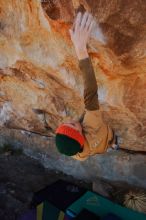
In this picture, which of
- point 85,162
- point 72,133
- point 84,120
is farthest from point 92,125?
point 85,162

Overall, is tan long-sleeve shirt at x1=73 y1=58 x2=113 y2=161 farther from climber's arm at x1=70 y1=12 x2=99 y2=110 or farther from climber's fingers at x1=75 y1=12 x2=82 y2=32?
climber's fingers at x1=75 y1=12 x2=82 y2=32

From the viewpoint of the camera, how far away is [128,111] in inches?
99.0

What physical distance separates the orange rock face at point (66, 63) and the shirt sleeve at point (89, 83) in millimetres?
204

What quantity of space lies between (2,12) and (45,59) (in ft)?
1.39

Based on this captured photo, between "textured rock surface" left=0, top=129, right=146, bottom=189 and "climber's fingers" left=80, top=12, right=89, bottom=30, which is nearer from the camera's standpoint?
"climber's fingers" left=80, top=12, right=89, bottom=30

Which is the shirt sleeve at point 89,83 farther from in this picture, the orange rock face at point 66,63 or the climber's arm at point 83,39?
the orange rock face at point 66,63

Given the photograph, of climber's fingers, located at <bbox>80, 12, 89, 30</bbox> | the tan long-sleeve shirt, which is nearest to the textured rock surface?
the tan long-sleeve shirt

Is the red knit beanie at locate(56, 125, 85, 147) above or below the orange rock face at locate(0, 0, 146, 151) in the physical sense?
below

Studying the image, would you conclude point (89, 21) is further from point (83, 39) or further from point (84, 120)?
→ point (84, 120)

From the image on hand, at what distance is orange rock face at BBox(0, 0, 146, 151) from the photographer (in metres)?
1.81

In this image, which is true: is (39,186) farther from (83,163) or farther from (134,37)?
(134,37)

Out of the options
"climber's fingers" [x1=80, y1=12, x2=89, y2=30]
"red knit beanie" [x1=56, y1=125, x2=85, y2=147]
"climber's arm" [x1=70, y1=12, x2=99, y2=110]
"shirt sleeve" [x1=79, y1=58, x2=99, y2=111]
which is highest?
"climber's fingers" [x1=80, y1=12, x2=89, y2=30]

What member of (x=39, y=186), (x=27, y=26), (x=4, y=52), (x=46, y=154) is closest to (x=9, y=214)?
(x=39, y=186)

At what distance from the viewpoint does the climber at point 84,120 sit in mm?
1798
